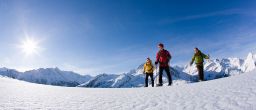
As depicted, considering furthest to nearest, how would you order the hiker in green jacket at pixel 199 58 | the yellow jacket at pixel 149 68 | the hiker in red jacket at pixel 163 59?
the yellow jacket at pixel 149 68 < the hiker in green jacket at pixel 199 58 < the hiker in red jacket at pixel 163 59

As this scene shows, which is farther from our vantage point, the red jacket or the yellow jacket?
the yellow jacket

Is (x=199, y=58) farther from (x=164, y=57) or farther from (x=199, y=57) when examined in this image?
(x=164, y=57)

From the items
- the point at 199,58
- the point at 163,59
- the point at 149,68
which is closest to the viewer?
the point at 163,59

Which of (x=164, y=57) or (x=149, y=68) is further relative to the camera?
(x=149, y=68)

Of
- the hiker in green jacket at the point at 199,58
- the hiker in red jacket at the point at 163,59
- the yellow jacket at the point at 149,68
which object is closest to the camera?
the hiker in red jacket at the point at 163,59

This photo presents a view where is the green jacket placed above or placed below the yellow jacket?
above

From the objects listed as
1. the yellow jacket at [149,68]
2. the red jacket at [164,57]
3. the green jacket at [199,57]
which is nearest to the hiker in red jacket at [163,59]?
the red jacket at [164,57]

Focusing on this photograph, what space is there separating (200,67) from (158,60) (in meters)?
2.93

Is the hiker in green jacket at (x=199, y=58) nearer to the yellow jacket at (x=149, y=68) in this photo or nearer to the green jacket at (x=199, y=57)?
the green jacket at (x=199, y=57)

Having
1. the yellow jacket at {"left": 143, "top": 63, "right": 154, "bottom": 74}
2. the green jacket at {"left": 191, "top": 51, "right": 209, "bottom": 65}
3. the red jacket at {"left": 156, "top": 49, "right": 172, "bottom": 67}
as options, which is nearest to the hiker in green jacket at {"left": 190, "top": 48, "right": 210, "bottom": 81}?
the green jacket at {"left": 191, "top": 51, "right": 209, "bottom": 65}

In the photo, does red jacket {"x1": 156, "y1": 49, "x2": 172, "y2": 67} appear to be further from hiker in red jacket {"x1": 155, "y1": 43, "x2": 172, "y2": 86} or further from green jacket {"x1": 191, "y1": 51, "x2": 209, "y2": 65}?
green jacket {"x1": 191, "y1": 51, "x2": 209, "y2": 65}

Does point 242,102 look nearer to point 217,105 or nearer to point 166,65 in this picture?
point 217,105

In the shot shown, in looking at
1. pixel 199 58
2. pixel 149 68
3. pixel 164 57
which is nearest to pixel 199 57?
pixel 199 58

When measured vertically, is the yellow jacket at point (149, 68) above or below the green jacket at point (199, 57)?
below
